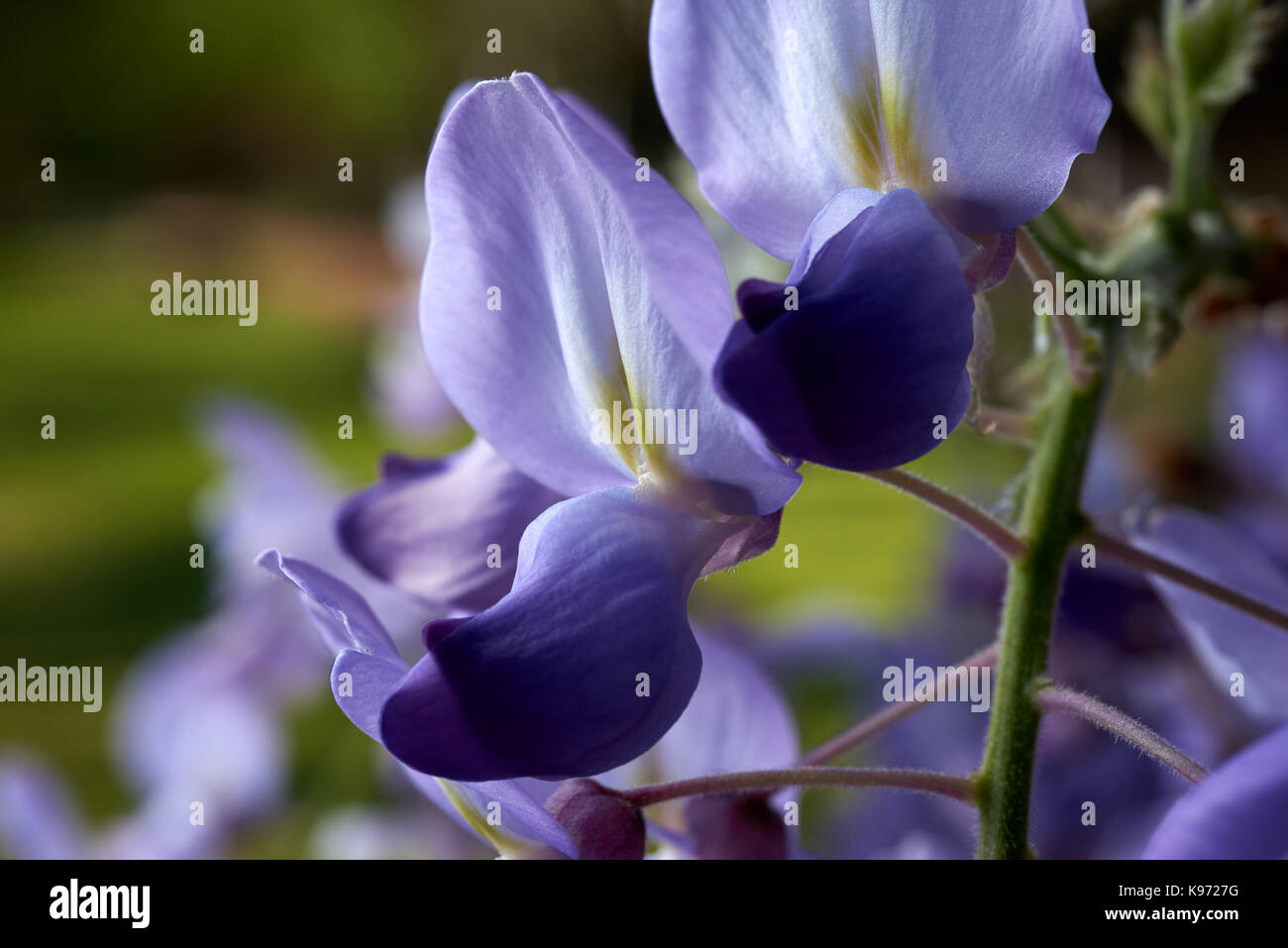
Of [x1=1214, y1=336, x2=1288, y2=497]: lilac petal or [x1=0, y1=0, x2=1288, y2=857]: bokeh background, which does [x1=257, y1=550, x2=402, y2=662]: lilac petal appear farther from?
[x1=1214, y1=336, x2=1288, y2=497]: lilac petal

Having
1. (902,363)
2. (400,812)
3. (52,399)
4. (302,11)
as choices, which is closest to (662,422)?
(902,363)

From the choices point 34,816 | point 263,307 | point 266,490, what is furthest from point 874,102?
point 263,307

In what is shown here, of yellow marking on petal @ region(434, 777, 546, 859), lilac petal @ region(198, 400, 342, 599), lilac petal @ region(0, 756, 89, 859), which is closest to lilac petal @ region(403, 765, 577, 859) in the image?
yellow marking on petal @ region(434, 777, 546, 859)

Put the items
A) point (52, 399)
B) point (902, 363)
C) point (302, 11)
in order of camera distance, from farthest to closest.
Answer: point (302, 11)
point (52, 399)
point (902, 363)

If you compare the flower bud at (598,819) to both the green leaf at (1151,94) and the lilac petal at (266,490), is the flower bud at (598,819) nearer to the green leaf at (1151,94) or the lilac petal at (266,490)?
the green leaf at (1151,94)

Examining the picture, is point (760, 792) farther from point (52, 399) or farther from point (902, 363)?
point (52, 399)

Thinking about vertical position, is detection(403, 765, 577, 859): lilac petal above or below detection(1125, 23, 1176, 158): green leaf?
below
